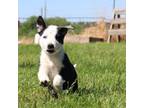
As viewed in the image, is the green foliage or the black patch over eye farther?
the green foliage

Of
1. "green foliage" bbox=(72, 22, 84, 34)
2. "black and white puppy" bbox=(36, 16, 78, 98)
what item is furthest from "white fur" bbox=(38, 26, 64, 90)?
"green foliage" bbox=(72, 22, 84, 34)

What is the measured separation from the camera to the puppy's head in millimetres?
7664

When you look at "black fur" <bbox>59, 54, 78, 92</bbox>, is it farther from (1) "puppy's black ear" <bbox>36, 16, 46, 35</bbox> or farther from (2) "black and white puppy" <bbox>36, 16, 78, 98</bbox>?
(1) "puppy's black ear" <bbox>36, 16, 46, 35</bbox>

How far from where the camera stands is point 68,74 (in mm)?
7742

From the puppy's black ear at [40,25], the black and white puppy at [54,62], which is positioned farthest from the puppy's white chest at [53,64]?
the puppy's black ear at [40,25]

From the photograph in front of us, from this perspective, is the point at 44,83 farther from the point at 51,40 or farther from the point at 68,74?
the point at 51,40

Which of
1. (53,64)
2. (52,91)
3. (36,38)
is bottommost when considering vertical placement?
(52,91)

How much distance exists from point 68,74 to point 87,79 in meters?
0.15

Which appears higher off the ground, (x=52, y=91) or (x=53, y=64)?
(x=53, y=64)

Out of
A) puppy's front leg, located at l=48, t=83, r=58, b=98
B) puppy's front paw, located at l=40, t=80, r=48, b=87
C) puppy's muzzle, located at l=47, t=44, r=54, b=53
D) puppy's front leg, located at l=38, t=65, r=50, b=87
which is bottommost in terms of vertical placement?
puppy's front leg, located at l=48, t=83, r=58, b=98

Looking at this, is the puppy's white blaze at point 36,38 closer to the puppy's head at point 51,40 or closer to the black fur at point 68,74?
the puppy's head at point 51,40

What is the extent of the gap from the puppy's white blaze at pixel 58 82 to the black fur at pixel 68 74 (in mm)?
18

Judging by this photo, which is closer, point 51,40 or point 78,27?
point 51,40

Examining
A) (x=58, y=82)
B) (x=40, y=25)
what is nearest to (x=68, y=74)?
(x=58, y=82)
